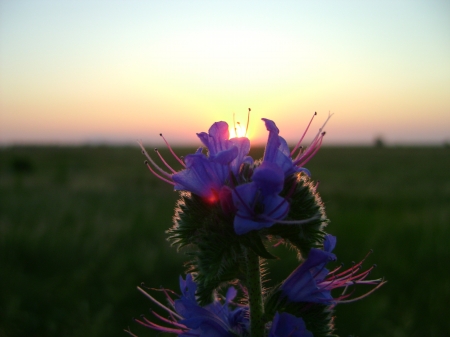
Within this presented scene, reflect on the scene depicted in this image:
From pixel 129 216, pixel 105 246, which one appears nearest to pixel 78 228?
pixel 105 246

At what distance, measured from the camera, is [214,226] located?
145 centimetres

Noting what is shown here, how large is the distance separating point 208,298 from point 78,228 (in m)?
9.06

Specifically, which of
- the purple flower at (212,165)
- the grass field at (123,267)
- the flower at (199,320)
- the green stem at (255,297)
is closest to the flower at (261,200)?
the purple flower at (212,165)

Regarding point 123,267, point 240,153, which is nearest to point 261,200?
point 240,153

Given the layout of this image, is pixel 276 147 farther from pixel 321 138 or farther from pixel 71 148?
pixel 71 148

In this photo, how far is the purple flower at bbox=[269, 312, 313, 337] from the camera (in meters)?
1.41

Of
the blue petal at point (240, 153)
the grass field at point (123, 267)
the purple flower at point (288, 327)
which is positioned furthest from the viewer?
the grass field at point (123, 267)

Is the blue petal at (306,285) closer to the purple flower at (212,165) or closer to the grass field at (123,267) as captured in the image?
the purple flower at (212,165)

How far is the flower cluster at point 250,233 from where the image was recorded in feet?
4.56

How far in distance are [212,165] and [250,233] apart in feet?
0.87

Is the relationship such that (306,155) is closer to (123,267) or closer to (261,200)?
(261,200)

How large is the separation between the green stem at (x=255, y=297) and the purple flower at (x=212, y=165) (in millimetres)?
290

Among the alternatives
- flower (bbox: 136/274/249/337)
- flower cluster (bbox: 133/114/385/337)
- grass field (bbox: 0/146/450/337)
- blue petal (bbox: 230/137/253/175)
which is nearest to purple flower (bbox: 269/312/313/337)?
flower cluster (bbox: 133/114/385/337)

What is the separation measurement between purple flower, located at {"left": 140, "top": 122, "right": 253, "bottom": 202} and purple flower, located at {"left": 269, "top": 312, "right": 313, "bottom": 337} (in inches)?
18.1
